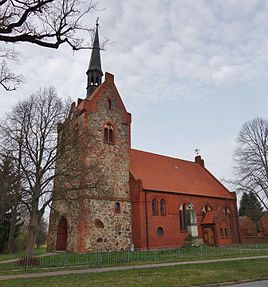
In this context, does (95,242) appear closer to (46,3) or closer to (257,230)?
(46,3)

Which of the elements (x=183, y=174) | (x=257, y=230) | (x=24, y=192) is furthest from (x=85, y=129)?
(x=257, y=230)

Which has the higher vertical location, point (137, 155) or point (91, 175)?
point (137, 155)

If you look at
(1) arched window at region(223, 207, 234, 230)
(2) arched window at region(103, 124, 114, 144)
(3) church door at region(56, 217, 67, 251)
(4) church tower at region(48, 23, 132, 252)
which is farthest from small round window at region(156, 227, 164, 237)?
(1) arched window at region(223, 207, 234, 230)

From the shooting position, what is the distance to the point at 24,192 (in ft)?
65.2

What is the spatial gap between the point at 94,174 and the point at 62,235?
7.56 metres

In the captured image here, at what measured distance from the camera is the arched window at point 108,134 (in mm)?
29523

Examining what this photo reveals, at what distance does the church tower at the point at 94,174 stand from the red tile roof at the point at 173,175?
121 inches

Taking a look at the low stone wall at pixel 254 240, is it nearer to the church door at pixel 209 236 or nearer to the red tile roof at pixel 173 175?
the red tile roof at pixel 173 175

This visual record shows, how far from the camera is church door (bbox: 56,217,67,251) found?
90.7 ft

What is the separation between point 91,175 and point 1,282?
1417cm

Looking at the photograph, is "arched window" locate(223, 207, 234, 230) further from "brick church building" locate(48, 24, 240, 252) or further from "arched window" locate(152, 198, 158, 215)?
"arched window" locate(152, 198, 158, 215)

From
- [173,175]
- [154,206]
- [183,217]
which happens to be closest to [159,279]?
[154,206]

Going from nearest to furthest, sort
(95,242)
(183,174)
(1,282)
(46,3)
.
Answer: (46,3), (1,282), (95,242), (183,174)

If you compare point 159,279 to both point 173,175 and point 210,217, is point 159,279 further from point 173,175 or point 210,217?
point 173,175
